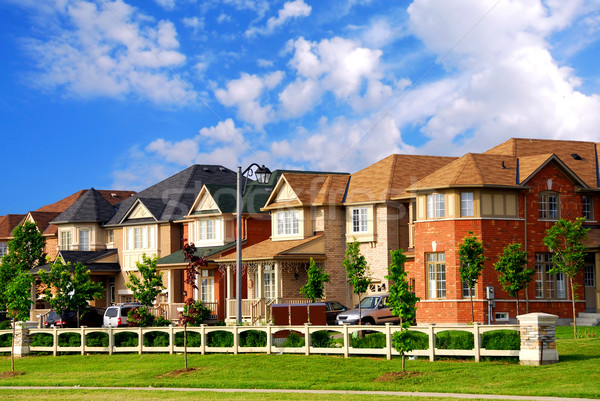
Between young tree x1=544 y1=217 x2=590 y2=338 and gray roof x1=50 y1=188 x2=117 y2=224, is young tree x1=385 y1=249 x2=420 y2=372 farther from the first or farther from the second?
gray roof x1=50 y1=188 x2=117 y2=224

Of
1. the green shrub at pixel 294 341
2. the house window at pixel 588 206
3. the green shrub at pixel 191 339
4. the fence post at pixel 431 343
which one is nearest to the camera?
the fence post at pixel 431 343

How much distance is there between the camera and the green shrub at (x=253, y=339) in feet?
99.4

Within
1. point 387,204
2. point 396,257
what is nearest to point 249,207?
point 387,204

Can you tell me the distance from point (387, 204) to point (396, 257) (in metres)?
18.9

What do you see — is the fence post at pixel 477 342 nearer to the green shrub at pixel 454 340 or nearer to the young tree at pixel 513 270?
the green shrub at pixel 454 340

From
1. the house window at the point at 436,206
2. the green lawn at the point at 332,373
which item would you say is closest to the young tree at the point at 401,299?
the green lawn at the point at 332,373

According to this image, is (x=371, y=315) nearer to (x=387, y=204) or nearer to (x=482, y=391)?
(x=387, y=204)

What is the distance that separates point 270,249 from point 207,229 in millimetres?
7397

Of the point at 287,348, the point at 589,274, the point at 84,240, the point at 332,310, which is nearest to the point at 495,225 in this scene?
the point at 589,274

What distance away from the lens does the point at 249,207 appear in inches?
1976

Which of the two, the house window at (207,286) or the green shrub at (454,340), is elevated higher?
Result: the house window at (207,286)

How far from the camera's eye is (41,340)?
36.1 meters

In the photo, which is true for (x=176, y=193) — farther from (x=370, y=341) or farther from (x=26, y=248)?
(x=370, y=341)

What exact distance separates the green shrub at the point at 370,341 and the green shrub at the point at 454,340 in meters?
2.11
